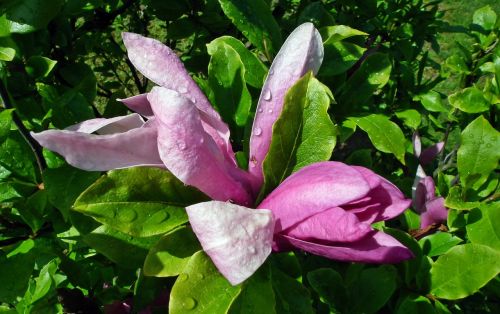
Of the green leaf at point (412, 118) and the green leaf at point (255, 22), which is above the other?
the green leaf at point (255, 22)

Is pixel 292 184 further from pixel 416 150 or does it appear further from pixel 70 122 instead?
pixel 416 150

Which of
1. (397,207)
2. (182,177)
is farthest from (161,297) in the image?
(397,207)

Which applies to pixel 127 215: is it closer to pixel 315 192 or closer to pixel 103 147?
pixel 103 147

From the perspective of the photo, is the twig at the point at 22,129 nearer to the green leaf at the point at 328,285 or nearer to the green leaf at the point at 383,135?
the green leaf at the point at 328,285

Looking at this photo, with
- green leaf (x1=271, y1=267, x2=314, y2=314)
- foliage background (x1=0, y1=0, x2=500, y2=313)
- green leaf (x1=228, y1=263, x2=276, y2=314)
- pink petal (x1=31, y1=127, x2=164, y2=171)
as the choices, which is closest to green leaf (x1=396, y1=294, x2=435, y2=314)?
foliage background (x1=0, y1=0, x2=500, y2=313)

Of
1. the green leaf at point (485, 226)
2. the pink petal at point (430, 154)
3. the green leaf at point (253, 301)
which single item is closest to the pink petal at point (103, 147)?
the green leaf at point (253, 301)

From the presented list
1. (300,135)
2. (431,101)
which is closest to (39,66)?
(300,135)
